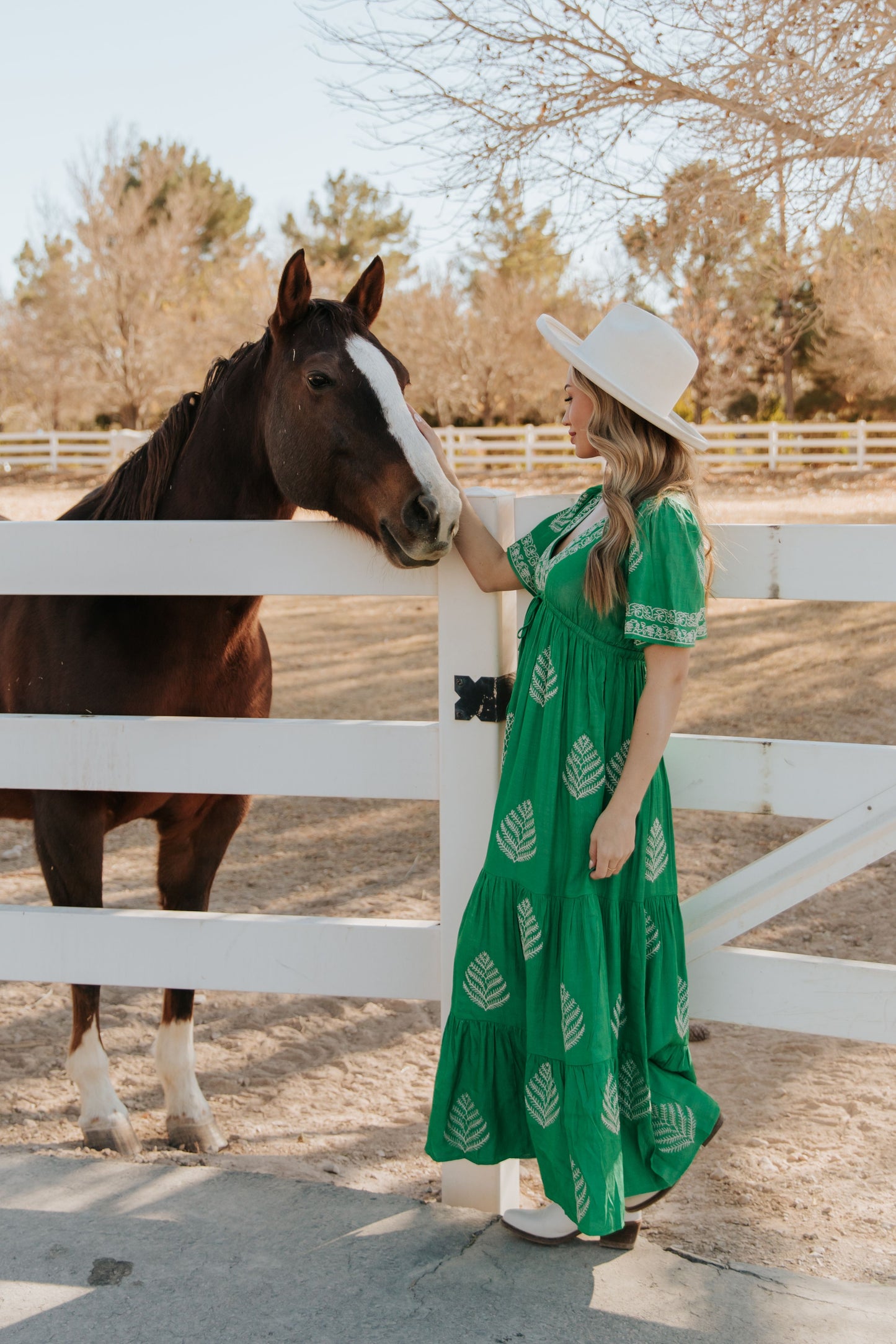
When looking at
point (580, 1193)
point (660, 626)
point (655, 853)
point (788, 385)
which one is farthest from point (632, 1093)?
point (788, 385)

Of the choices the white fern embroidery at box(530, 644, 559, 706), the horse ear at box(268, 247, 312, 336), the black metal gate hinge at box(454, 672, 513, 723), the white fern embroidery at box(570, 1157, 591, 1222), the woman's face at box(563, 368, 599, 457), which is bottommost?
the white fern embroidery at box(570, 1157, 591, 1222)

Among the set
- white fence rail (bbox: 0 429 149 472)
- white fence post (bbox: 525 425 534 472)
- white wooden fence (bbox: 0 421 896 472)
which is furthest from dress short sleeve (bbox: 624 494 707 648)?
white fence rail (bbox: 0 429 149 472)

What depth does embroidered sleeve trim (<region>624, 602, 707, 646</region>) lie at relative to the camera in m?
1.87

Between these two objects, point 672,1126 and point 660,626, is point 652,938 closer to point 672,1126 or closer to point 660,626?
point 672,1126

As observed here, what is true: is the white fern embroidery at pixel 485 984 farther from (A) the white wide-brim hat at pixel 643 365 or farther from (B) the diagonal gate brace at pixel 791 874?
(A) the white wide-brim hat at pixel 643 365

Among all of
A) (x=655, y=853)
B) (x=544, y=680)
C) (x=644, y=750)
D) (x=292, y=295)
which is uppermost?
(x=292, y=295)

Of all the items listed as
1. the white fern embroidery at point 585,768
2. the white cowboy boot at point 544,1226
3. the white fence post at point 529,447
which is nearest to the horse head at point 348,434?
the white fern embroidery at point 585,768

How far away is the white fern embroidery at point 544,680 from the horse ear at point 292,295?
3.87ft

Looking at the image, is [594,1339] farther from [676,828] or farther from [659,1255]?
[676,828]

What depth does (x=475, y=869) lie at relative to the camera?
7.35ft

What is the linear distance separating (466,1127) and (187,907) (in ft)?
4.54

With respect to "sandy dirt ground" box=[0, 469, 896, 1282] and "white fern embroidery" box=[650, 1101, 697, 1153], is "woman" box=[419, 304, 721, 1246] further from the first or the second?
"sandy dirt ground" box=[0, 469, 896, 1282]

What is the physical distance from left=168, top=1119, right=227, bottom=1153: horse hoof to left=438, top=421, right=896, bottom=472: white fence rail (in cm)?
2075

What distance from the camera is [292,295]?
2664mm
